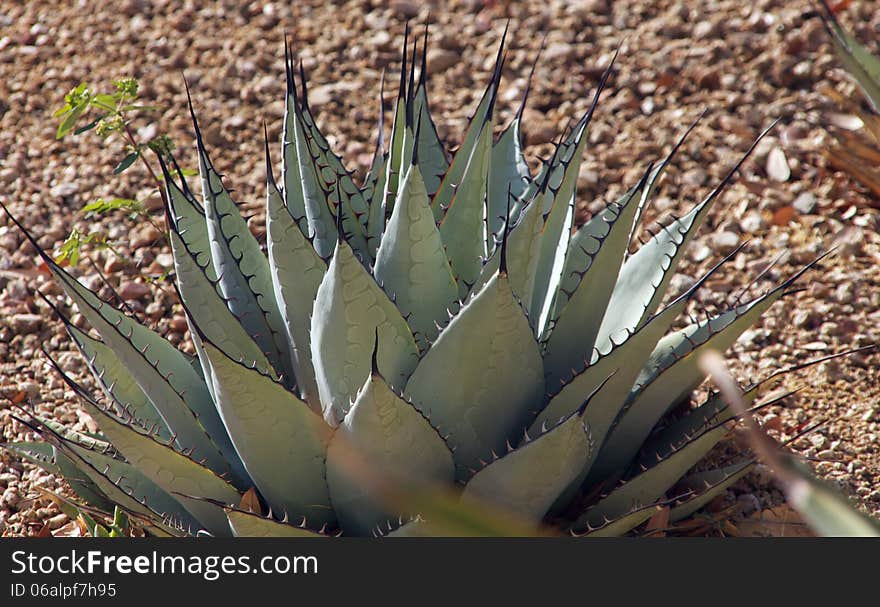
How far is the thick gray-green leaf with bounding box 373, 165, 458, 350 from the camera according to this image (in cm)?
161

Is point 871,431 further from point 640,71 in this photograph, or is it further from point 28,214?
point 28,214

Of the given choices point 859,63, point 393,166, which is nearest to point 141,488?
A: point 393,166

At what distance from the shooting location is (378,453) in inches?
62.2

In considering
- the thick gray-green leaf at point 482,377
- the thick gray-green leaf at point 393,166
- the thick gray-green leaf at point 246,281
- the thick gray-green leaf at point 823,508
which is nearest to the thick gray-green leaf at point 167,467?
the thick gray-green leaf at point 246,281

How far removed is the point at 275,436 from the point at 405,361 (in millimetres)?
236

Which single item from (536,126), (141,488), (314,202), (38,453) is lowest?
(141,488)

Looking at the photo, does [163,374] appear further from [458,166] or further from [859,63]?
[859,63]

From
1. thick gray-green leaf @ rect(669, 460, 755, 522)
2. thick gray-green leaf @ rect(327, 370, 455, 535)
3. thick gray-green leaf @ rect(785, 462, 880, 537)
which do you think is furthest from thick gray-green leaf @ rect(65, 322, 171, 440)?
thick gray-green leaf @ rect(785, 462, 880, 537)

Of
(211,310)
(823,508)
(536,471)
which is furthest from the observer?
(211,310)

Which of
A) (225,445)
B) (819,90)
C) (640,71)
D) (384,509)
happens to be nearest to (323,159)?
(225,445)

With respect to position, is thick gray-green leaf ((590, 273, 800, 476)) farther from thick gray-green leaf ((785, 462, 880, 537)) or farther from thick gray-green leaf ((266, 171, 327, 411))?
thick gray-green leaf ((785, 462, 880, 537))

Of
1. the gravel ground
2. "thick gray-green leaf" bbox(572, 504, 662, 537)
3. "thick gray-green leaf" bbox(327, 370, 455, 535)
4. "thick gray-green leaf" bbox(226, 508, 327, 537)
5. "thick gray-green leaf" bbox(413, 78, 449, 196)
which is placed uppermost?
the gravel ground

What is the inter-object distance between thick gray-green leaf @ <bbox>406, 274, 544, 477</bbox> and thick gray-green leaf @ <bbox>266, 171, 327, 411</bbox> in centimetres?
23

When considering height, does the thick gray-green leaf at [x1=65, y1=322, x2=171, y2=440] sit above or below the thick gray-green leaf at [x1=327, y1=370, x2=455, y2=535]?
above
